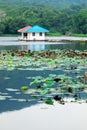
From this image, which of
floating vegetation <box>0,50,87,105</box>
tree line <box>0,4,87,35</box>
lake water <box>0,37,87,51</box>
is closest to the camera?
floating vegetation <box>0,50,87,105</box>

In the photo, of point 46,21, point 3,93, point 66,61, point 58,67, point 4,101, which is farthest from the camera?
point 46,21

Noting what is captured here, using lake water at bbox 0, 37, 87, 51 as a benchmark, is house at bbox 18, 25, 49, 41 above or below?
below

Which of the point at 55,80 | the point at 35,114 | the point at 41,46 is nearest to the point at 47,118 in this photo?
the point at 35,114

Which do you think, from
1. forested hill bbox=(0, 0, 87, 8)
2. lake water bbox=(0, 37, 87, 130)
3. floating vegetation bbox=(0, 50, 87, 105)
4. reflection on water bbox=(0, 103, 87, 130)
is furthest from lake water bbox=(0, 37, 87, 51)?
forested hill bbox=(0, 0, 87, 8)

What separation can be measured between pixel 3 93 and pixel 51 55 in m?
10.0

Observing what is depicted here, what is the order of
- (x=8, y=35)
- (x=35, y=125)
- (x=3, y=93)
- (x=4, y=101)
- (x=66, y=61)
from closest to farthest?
1. (x=35, y=125)
2. (x=4, y=101)
3. (x=3, y=93)
4. (x=66, y=61)
5. (x=8, y=35)

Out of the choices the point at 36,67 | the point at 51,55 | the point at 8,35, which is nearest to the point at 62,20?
the point at 8,35

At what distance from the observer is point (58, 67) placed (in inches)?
627

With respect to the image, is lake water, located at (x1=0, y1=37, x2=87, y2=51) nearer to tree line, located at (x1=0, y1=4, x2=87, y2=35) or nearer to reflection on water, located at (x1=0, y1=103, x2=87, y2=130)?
reflection on water, located at (x1=0, y1=103, x2=87, y2=130)

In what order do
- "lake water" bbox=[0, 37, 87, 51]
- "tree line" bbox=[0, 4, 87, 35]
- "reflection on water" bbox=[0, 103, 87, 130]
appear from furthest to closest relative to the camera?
"tree line" bbox=[0, 4, 87, 35], "lake water" bbox=[0, 37, 87, 51], "reflection on water" bbox=[0, 103, 87, 130]

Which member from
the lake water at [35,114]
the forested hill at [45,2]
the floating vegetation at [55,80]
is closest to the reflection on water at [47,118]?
the lake water at [35,114]

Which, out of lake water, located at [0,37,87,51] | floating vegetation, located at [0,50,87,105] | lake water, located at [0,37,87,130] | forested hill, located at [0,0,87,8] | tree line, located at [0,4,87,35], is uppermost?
lake water, located at [0,37,87,130]

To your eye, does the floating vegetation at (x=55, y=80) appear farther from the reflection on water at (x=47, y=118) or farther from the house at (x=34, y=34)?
the house at (x=34, y=34)

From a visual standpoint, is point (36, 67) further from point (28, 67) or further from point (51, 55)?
point (51, 55)
